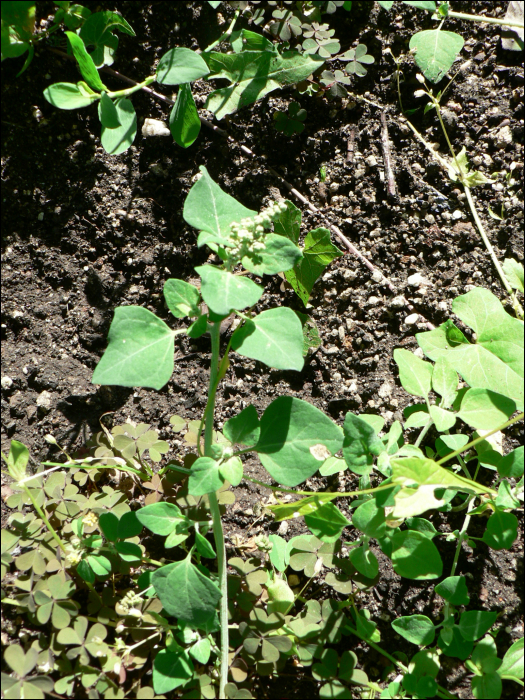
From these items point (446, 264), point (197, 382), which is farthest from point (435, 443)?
point (197, 382)

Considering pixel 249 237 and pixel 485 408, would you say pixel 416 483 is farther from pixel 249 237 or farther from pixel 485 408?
pixel 249 237

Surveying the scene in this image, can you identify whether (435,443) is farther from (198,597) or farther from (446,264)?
(198,597)

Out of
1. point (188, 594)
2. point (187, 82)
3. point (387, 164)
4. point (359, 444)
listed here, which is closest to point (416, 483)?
point (359, 444)

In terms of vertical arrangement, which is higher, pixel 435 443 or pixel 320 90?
pixel 320 90

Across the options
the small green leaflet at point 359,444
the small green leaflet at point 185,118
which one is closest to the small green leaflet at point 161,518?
the small green leaflet at point 359,444

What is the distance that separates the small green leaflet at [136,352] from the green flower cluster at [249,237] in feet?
0.92

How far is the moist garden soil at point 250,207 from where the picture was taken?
1.84 meters

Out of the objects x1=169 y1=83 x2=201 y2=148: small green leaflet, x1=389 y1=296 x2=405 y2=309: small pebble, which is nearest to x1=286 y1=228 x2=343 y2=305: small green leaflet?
x1=389 y1=296 x2=405 y2=309: small pebble

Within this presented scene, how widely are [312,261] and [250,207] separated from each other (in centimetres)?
33

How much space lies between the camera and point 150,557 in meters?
1.75

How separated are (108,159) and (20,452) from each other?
1.08 m

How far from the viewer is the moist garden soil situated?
184 cm

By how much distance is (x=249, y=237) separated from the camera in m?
1.35

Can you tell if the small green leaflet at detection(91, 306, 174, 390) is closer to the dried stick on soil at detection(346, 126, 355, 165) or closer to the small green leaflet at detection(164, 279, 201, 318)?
the small green leaflet at detection(164, 279, 201, 318)
